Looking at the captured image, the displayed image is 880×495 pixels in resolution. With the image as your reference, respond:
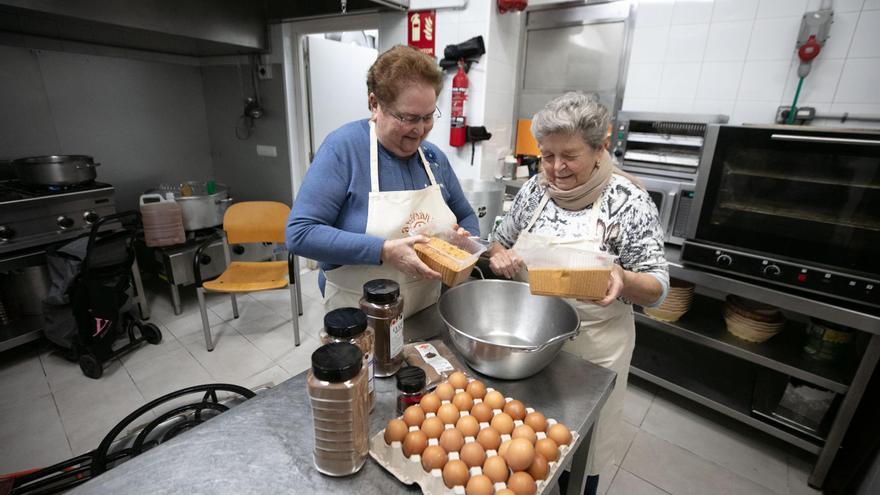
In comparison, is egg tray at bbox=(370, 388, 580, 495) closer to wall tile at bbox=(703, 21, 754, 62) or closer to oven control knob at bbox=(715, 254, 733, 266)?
oven control knob at bbox=(715, 254, 733, 266)

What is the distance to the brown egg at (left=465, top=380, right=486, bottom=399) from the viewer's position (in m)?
0.84

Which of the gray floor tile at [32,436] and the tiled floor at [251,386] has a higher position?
the tiled floor at [251,386]

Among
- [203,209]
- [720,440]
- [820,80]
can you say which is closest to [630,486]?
Result: [720,440]

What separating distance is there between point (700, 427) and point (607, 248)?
1599 mm

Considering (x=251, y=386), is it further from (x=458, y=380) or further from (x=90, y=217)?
(x=458, y=380)

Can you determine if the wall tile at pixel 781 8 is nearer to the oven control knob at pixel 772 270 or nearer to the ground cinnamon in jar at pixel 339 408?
the oven control knob at pixel 772 270

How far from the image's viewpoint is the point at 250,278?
2736 mm

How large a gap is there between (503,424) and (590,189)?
0.73 metres

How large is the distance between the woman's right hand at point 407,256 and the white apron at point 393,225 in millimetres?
136

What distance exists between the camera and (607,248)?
117 cm

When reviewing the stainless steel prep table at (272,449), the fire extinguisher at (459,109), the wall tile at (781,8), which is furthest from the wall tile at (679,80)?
the stainless steel prep table at (272,449)

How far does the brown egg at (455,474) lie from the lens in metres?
0.66

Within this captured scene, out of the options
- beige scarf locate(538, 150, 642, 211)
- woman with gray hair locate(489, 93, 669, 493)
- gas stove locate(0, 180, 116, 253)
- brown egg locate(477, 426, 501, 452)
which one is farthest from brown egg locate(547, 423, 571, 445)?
gas stove locate(0, 180, 116, 253)

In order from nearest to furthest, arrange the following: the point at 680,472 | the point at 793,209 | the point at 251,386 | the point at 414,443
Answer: the point at 414,443 → the point at 793,209 → the point at 680,472 → the point at 251,386
